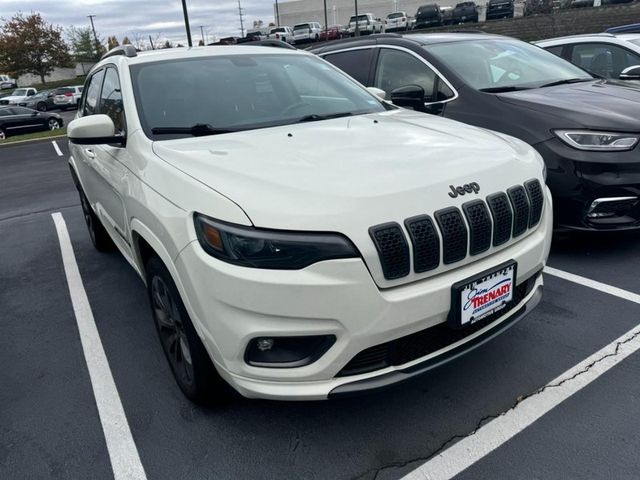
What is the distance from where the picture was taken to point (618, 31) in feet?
32.4

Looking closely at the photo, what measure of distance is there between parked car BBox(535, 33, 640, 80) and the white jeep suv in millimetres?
4971

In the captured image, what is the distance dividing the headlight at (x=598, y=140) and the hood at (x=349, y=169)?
1.27 metres

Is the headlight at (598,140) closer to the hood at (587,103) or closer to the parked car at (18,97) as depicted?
the hood at (587,103)

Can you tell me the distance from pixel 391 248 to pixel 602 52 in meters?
6.49

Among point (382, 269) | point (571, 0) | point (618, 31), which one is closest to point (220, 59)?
point (382, 269)

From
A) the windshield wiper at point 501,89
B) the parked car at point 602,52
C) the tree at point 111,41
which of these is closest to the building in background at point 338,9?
the tree at point 111,41

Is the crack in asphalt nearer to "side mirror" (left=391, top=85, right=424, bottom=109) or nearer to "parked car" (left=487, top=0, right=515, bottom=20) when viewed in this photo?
"side mirror" (left=391, top=85, right=424, bottom=109)

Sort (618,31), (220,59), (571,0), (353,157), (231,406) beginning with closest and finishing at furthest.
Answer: (353,157), (231,406), (220,59), (618,31), (571,0)

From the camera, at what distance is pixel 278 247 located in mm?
1929

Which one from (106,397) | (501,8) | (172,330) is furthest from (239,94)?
(501,8)

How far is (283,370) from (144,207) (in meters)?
1.11

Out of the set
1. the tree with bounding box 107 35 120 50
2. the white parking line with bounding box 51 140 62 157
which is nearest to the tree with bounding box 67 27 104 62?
the tree with bounding box 107 35 120 50

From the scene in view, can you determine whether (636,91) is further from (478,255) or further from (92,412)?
(92,412)

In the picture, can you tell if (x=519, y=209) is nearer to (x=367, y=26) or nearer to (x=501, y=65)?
(x=501, y=65)
